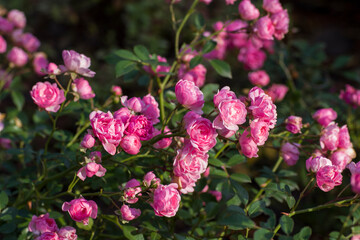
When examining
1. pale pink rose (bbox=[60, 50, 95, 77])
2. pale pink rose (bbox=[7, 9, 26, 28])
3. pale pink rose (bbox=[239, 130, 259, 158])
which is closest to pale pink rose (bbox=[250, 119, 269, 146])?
pale pink rose (bbox=[239, 130, 259, 158])

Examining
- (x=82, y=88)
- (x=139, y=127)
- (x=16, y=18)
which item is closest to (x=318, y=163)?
Result: (x=139, y=127)

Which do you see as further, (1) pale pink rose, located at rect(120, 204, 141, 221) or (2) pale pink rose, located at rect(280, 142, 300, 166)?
(2) pale pink rose, located at rect(280, 142, 300, 166)

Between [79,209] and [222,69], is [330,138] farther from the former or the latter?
[79,209]

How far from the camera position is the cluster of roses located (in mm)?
1001

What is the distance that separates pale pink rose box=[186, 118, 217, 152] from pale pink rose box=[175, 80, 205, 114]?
0.07 metres

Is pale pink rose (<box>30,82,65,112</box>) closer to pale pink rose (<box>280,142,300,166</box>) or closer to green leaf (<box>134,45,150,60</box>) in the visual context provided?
green leaf (<box>134,45,150,60</box>)

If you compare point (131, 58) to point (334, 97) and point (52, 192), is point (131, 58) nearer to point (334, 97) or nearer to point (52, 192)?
point (52, 192)

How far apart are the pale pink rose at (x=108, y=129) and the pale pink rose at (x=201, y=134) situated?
165 millimetres

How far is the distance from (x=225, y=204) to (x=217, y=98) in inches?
17.5

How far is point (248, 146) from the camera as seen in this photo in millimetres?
950

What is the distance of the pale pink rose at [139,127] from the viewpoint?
0.96 meters

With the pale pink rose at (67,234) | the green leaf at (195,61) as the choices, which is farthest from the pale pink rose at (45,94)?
the green leaf at (195,61)

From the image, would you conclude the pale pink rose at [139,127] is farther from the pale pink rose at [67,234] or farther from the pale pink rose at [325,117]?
the pale pink rose at [325,117]

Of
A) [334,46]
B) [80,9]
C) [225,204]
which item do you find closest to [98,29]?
[80,9]
